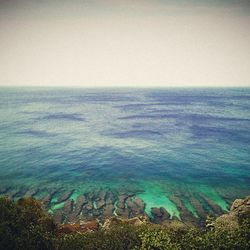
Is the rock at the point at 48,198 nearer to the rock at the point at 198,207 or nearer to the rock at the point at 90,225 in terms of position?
the rock at the point at 90,225

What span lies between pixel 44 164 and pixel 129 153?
636 inches

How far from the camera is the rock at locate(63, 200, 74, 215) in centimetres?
2623

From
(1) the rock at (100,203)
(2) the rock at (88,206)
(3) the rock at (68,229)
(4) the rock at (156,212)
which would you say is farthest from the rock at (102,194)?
(3) the rock at (68,229)

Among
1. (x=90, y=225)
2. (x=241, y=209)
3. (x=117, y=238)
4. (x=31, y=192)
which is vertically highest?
(x=117, y=238)

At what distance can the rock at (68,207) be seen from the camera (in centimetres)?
2623

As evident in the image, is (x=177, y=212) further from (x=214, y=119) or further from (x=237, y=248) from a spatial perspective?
(x=214, y=119)

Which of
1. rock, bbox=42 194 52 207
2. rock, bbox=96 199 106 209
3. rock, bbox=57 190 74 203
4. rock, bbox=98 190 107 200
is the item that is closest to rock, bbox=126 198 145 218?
rock, bbox=96 199 106 209

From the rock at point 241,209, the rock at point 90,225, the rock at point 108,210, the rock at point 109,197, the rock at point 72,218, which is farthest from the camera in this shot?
the rock at point 109,197

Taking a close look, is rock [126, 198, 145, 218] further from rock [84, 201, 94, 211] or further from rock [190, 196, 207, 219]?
rock [190, 196, 207, 219]

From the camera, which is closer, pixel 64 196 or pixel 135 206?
pixel 135 206

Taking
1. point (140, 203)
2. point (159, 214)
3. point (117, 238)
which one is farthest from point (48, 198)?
point (117, 238)

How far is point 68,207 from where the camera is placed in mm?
27031

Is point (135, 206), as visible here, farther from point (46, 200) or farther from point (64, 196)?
point (46, 200)

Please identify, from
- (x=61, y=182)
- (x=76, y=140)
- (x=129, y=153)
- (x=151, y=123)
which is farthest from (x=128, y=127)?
(x=61, y=182)
